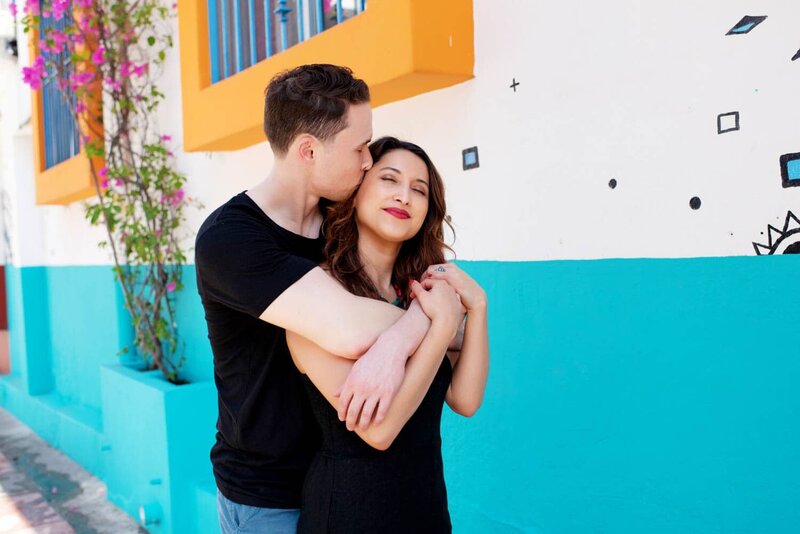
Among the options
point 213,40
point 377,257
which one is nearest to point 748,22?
point 377,257

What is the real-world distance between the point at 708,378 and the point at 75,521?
13.8 ft

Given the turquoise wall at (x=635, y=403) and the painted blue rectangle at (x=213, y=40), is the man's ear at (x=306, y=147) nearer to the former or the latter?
the turquoise wall at (x=635, y=403)

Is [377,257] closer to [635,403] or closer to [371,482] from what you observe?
[371,482]

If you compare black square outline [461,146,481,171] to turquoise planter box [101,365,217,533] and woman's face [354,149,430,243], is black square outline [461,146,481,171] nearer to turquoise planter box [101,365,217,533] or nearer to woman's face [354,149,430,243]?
woman's face [354,149,430,243]

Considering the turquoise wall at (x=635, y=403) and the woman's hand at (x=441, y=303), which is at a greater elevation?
the woman's hand at (x=441, y=303)

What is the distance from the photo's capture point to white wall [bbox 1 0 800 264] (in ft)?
5.75

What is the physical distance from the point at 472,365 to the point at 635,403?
1.99ft

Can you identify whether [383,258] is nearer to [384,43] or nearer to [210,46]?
[384,43]

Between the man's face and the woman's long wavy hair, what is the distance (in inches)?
2.4

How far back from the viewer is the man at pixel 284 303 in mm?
1466

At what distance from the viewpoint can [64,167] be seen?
235 inches

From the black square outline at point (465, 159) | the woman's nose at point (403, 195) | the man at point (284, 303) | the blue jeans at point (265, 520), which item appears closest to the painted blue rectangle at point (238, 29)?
the black square outline at point (465, 159)

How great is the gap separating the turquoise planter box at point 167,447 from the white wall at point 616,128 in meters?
2.07

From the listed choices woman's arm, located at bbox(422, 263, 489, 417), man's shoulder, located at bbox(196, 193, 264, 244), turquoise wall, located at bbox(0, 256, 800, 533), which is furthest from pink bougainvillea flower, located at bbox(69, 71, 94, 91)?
woman's arm, located at bbox(422, 263, 489, 417)
